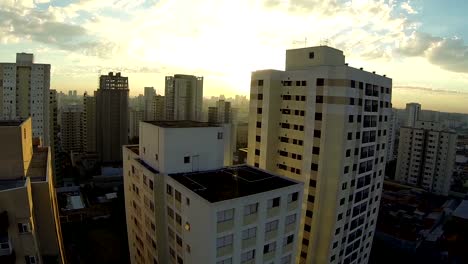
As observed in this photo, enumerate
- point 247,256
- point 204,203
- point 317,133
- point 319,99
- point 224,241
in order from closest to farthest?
1. point 204,203
2. point 224,241
3. point 247,256
4. point 319,99
5. point 317,133

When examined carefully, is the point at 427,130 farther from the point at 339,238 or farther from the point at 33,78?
the point at 33,78

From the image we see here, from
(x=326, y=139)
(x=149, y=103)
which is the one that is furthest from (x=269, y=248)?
(x=149, y=103)

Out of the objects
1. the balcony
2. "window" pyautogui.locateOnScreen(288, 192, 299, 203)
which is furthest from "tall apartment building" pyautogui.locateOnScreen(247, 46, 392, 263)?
the balcony

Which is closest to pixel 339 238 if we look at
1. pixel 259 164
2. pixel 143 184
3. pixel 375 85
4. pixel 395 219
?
pixel 259 164

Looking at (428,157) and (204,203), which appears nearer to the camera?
(204,203)

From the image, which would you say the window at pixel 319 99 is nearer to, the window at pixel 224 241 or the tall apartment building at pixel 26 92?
the window at pixel 224 241

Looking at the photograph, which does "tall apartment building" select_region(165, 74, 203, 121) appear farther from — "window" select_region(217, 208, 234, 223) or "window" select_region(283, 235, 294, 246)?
"window" select_region(217, 208, 234, 223)

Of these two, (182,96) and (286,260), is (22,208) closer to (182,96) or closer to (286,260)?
(286,260)
